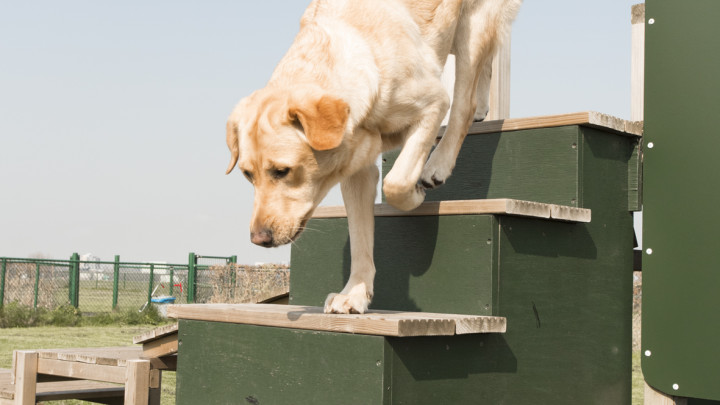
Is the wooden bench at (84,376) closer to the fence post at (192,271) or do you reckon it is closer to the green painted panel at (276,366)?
the green painted panel at (276,366)

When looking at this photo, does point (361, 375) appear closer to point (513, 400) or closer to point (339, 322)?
point (339, 322)

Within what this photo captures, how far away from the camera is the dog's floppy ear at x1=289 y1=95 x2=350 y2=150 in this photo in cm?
264

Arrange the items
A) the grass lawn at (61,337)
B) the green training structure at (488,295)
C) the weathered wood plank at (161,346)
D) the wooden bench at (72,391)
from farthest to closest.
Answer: the grass lawn at (61,337) < the wooden bench at (72,391) < the weathered wood plank at (161,346) < the green training structure at (488,295)

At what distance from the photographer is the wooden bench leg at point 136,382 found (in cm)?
456

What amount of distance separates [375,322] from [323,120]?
717mm

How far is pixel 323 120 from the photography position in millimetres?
2650

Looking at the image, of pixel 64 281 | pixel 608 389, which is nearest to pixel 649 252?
pixel 608 389

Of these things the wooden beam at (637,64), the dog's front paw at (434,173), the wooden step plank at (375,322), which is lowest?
the wooden step plank at (375,322)

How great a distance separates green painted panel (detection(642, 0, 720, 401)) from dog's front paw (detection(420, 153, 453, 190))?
95cm

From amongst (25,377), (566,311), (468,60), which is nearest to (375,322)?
(566,311)

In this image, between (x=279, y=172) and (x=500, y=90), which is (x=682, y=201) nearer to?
(x=500, y=90)

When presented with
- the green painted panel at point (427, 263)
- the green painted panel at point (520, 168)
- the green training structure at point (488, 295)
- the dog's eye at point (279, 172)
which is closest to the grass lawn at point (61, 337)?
the green painted panel at point (427, 263)

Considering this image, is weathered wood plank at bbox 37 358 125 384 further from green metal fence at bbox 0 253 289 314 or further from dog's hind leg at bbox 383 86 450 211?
green metal fence at bbox 0 253 289 314

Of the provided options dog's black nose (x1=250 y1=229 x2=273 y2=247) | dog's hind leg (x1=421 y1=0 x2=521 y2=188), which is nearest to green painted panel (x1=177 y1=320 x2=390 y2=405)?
dog's black nose (x1=250 y1=229 x2=273 y2=247)
